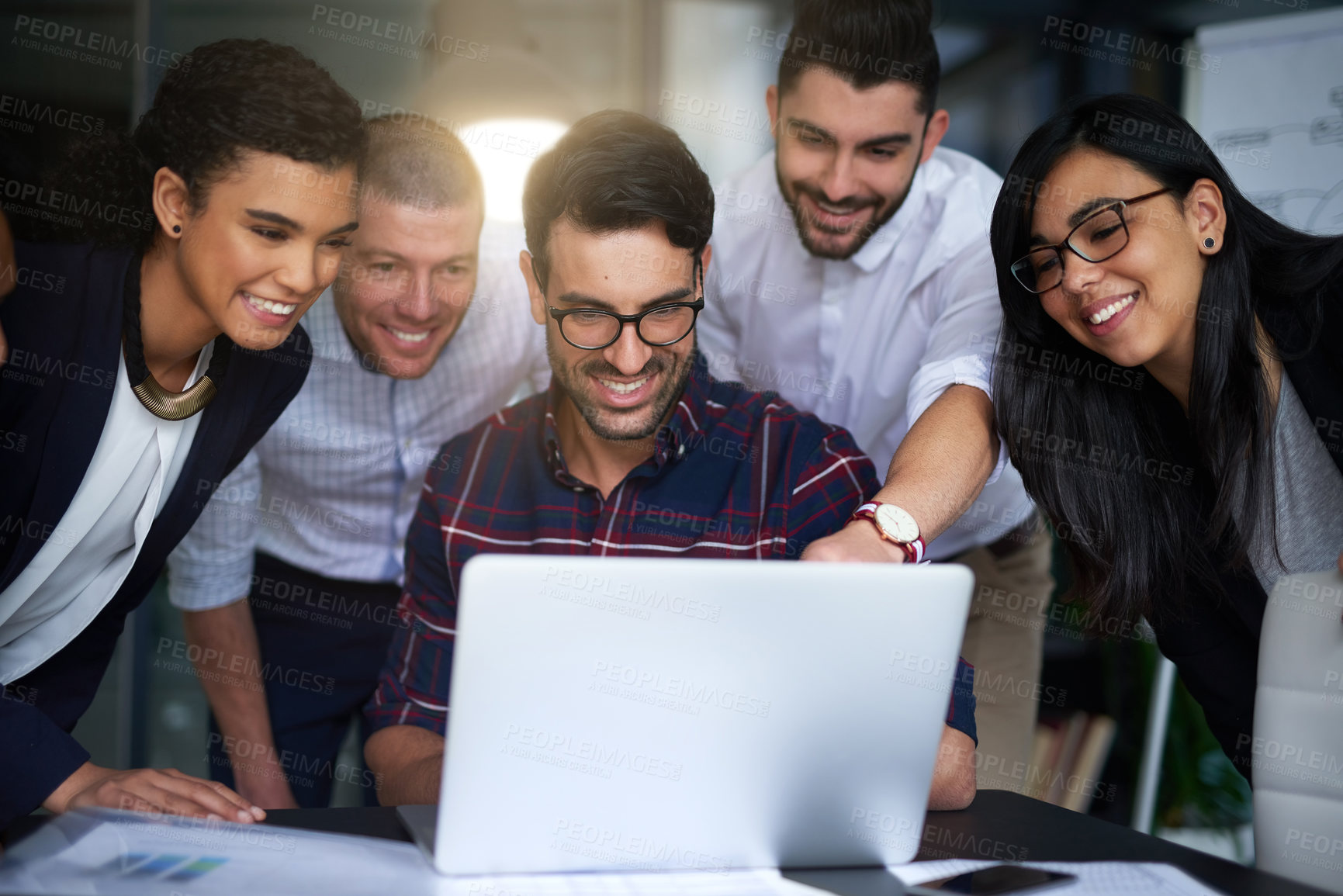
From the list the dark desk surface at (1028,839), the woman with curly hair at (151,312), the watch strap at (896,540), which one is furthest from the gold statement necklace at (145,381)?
the watch strap at (896,540)

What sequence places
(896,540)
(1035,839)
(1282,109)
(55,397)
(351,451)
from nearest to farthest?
(1035,839), (896,540), (55,397), (351,451), (1282,109)

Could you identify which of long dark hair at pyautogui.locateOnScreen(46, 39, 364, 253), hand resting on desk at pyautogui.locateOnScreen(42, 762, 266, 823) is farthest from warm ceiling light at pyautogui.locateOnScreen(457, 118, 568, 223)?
hand resting on desk at pyautogui.locateOnScreen(42, 762, 266, 823)

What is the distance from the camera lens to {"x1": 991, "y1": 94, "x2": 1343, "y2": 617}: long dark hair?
157 centimetres

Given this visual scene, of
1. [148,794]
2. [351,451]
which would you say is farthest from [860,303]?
[148,794]

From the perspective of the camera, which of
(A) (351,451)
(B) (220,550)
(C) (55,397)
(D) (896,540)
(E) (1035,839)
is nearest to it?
(E) (1035,839)

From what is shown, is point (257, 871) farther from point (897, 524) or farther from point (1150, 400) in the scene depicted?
point (1150, 400)

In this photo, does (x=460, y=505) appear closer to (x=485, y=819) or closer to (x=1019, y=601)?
(x=485, y=819)

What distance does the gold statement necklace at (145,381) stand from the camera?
164 cm

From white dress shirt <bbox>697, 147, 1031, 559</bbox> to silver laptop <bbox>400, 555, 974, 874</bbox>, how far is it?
3.94ft

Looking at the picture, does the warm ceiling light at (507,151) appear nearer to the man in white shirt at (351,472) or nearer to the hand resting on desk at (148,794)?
the man in white shirt at (351,472)

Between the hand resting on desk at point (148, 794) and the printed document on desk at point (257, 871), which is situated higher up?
the printed document on desk at point (257, 871)

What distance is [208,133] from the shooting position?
5.42 ft

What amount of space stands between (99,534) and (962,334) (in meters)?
1.54

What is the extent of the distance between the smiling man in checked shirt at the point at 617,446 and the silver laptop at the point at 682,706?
2.43 feet
